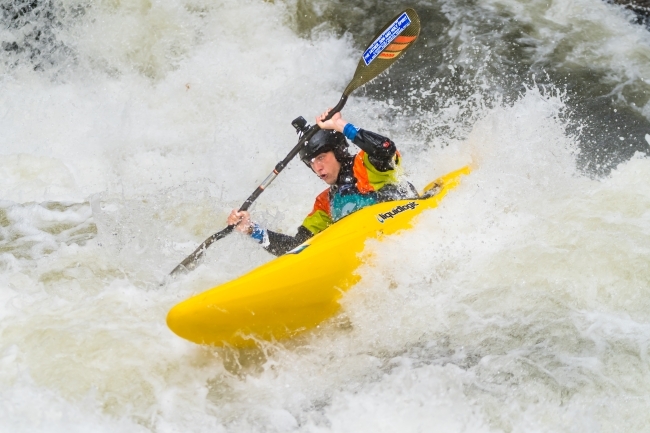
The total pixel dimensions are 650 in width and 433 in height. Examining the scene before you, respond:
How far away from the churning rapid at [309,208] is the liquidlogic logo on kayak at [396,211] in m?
0.11

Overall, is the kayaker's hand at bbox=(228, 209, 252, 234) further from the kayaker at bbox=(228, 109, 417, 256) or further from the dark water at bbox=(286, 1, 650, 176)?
the dark water at bbox=(286, 1, 650, 176)

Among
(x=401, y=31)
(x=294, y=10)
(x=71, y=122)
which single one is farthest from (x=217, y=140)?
(x=401, y=31)

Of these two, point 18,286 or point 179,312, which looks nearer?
point 179,312

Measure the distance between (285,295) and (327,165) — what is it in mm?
807

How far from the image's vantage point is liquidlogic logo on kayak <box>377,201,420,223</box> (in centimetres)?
371

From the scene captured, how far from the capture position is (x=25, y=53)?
274 inches

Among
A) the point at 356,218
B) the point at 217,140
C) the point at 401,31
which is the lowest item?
the point at 217,140

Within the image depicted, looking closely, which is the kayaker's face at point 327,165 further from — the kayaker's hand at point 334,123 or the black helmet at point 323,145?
the kayaker's hand at point 334,123

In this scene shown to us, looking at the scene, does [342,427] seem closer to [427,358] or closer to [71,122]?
[427,358]

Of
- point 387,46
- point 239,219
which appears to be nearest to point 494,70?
point 387,46

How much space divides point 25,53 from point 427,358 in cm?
533

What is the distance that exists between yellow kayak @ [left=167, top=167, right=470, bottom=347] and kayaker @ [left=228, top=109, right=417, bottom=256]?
269 millimetres

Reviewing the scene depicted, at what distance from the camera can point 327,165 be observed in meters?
3.94

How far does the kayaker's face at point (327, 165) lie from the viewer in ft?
12.9
